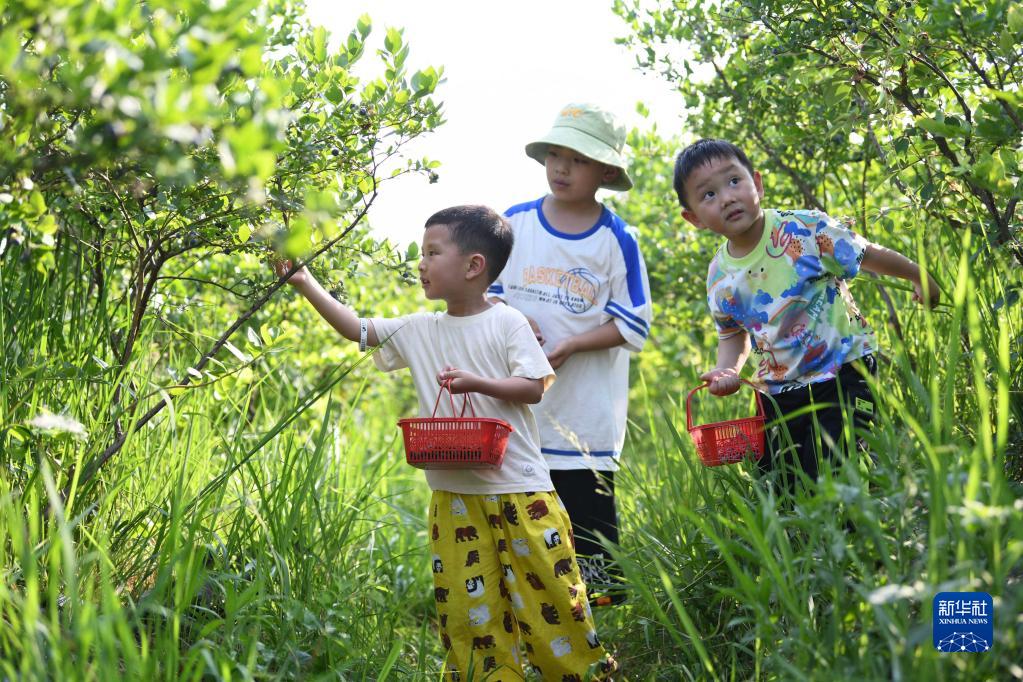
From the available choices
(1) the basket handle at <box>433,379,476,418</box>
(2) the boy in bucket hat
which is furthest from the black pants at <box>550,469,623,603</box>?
(1) the basket handle at <box>433,379,476,418</box>

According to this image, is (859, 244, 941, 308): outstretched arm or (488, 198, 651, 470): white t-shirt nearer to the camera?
(859, 244, 941, 308): outstretched arm

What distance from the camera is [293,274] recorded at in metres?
2.76

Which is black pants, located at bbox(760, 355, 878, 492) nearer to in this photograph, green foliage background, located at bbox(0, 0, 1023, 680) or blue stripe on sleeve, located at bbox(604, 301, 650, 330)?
green foliage background, located at bbox(0, 0, 1023, 680)

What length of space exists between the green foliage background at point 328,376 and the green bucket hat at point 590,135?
0.57 metres

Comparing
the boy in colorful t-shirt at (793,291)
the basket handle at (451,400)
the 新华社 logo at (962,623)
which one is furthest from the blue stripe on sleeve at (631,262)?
the 新华社 logo at (962,623)

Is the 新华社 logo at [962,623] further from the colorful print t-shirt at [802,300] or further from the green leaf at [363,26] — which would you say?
the green leaf at [363,26]

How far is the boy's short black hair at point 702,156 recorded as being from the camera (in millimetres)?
3121

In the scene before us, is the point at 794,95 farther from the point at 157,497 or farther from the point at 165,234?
the point at 157,497

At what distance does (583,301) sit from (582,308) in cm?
3

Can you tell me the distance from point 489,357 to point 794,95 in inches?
71.8

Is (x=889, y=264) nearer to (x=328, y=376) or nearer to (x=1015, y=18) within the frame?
(x=1015, y=18)

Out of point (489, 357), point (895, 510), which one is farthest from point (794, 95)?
point (895, 510)

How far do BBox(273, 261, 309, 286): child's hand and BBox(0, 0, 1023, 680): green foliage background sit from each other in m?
0.07

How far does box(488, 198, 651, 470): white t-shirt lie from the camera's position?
11.6ft
